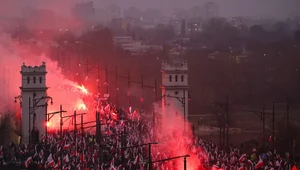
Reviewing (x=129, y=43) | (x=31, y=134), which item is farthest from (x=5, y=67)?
(x=129, y=43)

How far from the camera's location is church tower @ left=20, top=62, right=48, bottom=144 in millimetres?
38188

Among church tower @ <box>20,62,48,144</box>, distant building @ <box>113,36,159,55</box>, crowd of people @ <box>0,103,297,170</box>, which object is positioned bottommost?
crowd of people @ <box>0,103,297,170</box>

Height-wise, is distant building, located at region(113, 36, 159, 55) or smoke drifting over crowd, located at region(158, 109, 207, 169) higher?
distant building, located at region(113, 36, 159, 55)

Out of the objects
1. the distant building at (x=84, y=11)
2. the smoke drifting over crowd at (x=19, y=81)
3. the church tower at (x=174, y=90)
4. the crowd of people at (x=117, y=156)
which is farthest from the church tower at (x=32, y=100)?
the distant building at (x=84, y=11)

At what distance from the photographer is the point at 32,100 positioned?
38406mm

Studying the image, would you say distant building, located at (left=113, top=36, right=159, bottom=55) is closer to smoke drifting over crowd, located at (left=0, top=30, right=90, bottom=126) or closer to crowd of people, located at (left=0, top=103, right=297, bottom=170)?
smoke drifting over crowd, located at (left=0, top=30, right=90, bottom=126)

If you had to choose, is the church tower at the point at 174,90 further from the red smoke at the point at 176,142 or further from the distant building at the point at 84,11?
the distant building at the point at 84,11

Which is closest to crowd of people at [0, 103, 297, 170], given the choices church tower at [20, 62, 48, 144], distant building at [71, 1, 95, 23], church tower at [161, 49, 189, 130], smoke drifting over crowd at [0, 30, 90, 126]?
church tower at [20, 62, 48, 144]

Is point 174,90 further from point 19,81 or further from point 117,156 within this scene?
point 19,81

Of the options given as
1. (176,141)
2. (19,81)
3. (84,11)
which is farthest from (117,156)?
(84,11)

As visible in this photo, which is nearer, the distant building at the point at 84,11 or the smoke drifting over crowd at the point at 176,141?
the smoke drifting over crowd at the point at 176,141

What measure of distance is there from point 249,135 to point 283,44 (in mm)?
32181

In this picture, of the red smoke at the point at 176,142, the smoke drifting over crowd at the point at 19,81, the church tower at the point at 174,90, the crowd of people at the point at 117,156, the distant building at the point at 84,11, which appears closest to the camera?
the crowd of people at the point at 117,156

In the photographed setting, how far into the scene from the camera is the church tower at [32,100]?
38.2 meters
